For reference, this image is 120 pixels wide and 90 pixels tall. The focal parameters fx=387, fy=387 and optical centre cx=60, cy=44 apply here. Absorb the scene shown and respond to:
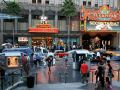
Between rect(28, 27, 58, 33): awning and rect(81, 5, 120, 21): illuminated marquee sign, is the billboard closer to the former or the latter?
rect(81, 5, 120, 21): illuminated marquee sign

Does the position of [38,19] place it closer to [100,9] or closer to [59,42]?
[59,42]

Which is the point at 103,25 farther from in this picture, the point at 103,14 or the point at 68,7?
the point at 68,7

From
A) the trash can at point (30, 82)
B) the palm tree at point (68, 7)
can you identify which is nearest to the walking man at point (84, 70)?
the trash can at point (30, 82)

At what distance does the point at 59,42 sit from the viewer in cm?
7700

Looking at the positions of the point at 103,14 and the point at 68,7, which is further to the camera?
the point at 103,14

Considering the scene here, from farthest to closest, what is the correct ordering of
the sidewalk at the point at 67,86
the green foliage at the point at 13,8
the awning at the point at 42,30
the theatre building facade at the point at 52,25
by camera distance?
1. the theatre building facade at the point at 52,25
2. the awning at the point at 42,30
3. the green foliage at the point at 13,8
4. the sidewalk at the point at 67,86

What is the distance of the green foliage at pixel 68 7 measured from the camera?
2881 inches

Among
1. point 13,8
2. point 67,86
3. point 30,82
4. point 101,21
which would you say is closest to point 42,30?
Result: point 13,8

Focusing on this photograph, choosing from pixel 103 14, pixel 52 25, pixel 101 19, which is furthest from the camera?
pixel 52 25

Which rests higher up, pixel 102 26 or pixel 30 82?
pixel 102 26

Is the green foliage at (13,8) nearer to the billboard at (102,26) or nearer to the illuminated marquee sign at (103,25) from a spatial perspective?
the billboard at (102,26)

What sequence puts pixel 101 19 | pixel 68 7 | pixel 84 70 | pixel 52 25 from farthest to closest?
pixel 52 25
pixel 101 19
pixel 68 7
pixel 84 70

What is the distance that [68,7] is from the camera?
240 ft

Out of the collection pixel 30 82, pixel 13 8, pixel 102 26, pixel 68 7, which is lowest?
pixel 30 82
